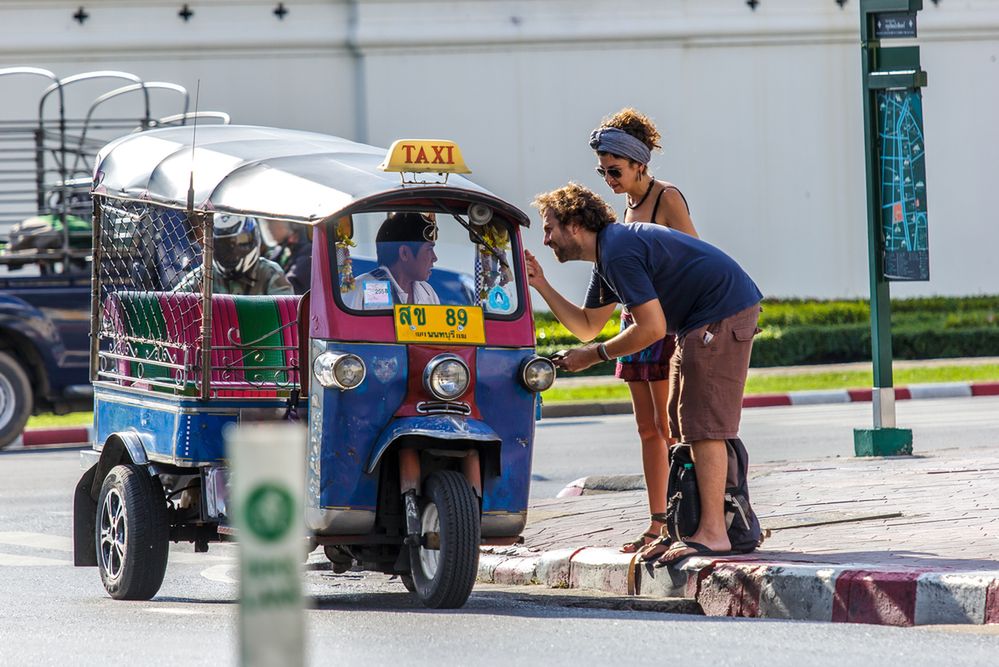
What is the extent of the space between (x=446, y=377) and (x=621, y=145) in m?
1.34

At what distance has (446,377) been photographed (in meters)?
6.48

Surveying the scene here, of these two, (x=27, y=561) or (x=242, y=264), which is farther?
(x=242, y=264)

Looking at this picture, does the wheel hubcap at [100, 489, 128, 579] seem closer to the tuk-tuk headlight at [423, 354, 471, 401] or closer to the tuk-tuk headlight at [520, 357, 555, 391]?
the tuk-tuk headlight at [423, 354, 471, 401]

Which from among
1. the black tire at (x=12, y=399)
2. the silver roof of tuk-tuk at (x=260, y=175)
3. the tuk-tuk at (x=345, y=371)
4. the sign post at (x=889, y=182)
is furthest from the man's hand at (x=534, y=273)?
the black tire at (x=12, y=399)

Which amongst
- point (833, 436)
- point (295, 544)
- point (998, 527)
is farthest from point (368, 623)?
point (833, 436)

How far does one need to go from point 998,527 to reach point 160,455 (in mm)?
3483

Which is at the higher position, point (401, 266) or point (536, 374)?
point (401, 266)

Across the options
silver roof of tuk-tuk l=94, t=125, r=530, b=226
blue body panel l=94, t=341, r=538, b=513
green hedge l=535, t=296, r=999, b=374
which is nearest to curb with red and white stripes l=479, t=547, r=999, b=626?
blue body panel l=94, t=341, r=538, b=513

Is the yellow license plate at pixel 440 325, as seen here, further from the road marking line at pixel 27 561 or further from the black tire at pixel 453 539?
the road marking line at pixel 27 561

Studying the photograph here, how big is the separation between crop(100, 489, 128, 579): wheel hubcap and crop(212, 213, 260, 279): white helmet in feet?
6.81

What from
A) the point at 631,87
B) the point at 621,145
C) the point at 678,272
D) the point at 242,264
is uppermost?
the point at 631,87

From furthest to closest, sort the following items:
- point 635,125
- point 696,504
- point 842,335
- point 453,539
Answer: point 842,335 → point 635,125 → point 696,504 → point 453,539

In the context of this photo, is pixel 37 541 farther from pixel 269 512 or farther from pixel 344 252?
pixel 269 512

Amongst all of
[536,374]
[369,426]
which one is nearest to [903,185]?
[536,374]
